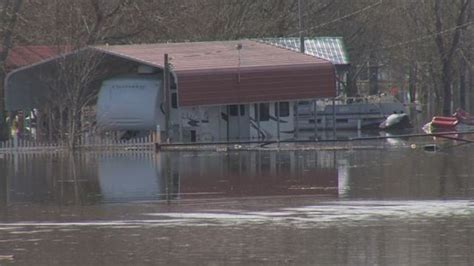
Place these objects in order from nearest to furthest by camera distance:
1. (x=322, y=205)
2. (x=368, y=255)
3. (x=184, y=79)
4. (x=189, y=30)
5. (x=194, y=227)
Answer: (x=368, y=255) → (x=194, y=227) → (x=322, y=205) → (x=184, y=79) → (x=189, y=30)

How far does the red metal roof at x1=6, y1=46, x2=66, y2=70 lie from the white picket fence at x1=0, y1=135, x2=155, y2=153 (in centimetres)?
870

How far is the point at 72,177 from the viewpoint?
94.3 ft

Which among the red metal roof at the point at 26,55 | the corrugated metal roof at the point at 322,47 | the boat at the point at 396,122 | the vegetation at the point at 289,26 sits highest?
the vegetation at the point at 289,26

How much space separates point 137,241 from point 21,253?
1.68m

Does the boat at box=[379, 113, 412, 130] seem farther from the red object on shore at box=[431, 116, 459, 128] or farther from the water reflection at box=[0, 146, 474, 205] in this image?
the water reflection at box=[0, 146, 474, 205]

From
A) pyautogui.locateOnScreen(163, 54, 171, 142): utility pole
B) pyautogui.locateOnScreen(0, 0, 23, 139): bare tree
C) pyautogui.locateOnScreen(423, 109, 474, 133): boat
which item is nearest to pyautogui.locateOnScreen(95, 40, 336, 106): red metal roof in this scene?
pyautogui.locateOnScreen(163, 54, 171, 142): utility pole

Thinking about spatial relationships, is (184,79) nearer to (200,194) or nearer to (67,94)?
(67,94)

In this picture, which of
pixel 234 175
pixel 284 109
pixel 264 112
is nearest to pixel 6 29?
pixel 264 112

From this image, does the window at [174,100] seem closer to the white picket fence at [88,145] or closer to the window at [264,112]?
the window at [264,112]

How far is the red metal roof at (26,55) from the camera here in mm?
51406

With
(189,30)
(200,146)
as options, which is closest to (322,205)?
(200,146)

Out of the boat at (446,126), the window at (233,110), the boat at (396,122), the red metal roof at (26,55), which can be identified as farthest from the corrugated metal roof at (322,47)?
the red metal roof at (26,55)

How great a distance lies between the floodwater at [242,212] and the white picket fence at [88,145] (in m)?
7.18

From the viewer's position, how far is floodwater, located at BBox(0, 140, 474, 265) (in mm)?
14062
